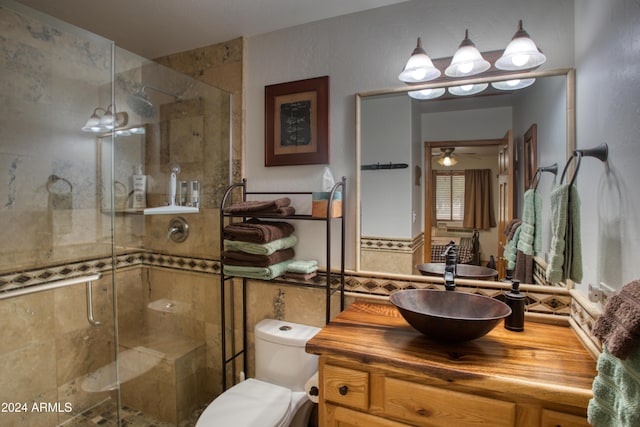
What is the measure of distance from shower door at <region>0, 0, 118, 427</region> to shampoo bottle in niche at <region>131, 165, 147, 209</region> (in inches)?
5.6

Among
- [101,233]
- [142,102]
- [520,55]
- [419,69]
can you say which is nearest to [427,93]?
[419,69]

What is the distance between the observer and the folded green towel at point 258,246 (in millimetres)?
1709

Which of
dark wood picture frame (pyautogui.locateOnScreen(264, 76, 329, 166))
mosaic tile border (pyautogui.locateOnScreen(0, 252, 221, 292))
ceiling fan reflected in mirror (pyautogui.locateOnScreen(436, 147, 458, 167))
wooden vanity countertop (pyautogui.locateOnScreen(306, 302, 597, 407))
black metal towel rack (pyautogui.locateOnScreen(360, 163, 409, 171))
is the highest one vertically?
dark wood picture frame (pyautogui.locateOnScreen(264, 76, 329, 166))

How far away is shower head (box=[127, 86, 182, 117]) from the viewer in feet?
6.48

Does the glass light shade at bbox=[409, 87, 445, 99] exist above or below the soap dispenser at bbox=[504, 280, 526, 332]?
above

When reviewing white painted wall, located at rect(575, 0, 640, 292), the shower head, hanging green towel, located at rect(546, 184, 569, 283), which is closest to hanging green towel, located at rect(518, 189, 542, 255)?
white painted wall, located at rect(575, 0, 640, 292)

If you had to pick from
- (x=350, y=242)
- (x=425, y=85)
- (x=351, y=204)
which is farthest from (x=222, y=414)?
(x=425, y=85)

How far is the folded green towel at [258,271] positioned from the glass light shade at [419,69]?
3.59 ft

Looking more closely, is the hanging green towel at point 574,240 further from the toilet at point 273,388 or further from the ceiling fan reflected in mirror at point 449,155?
the toilet at point 273,388

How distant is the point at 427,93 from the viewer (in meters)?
1.62

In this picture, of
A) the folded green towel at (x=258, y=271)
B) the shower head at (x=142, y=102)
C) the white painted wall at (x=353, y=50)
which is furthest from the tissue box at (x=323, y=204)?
the shower head at (x=142, y=102)

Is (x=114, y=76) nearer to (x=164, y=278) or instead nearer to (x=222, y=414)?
(x=164, y=278)

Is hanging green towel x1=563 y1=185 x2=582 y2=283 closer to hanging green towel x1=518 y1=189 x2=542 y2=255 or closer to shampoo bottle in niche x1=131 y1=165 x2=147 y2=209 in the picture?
hanging green towel x1=518 y1=189 x2=542 y2=255

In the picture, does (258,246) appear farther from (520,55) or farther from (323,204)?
(520,55)
